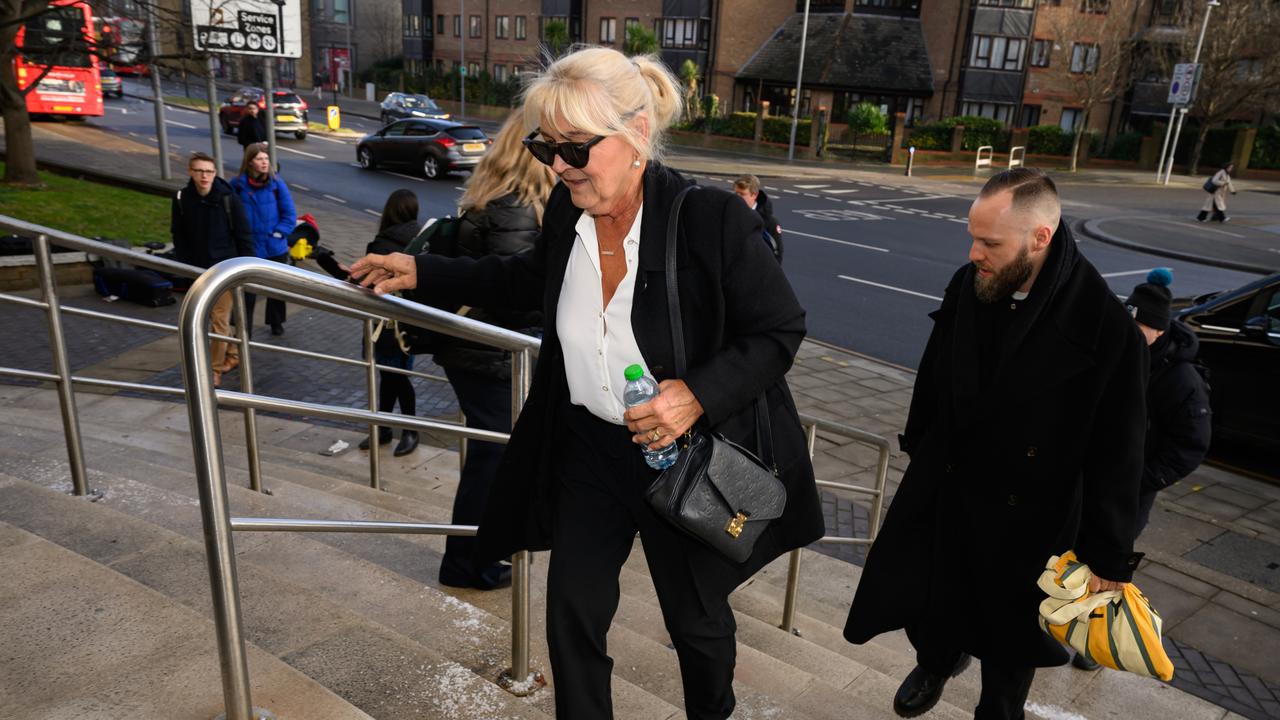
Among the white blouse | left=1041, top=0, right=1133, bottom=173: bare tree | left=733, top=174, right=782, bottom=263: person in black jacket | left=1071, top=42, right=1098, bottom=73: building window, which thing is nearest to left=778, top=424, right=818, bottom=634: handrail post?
the white blouse

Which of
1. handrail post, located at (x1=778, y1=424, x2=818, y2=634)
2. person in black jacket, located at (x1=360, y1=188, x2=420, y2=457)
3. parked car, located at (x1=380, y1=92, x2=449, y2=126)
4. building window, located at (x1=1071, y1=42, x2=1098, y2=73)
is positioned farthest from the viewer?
building window, located at (x1=1071, y1=42, x2=1098, y2=73)

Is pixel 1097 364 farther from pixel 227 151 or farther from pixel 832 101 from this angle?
pixel 832 101

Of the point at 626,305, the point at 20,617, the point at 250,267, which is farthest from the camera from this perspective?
the point at 20,617

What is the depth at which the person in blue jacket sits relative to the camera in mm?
8188

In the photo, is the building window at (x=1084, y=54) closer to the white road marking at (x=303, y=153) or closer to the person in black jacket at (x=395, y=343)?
the white road marking at (x=303, y=153)

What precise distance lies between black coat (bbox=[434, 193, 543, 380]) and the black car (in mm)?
6095

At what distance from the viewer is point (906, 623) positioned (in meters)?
3.10

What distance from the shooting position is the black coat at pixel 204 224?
7.84 meters

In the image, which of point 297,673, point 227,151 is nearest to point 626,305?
point 297,673

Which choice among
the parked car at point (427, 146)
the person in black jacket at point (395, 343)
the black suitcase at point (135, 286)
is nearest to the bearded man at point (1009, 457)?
the person in black jacket at point (395, 343)

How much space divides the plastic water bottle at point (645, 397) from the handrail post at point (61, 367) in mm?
2520

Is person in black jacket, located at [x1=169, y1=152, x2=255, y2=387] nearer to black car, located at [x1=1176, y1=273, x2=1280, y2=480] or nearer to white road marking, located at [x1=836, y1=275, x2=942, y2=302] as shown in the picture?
black car, located at [x1=1176, y1=273, x2=1280, y2=480]

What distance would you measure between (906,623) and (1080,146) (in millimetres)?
42539

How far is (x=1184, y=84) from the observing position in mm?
31422
